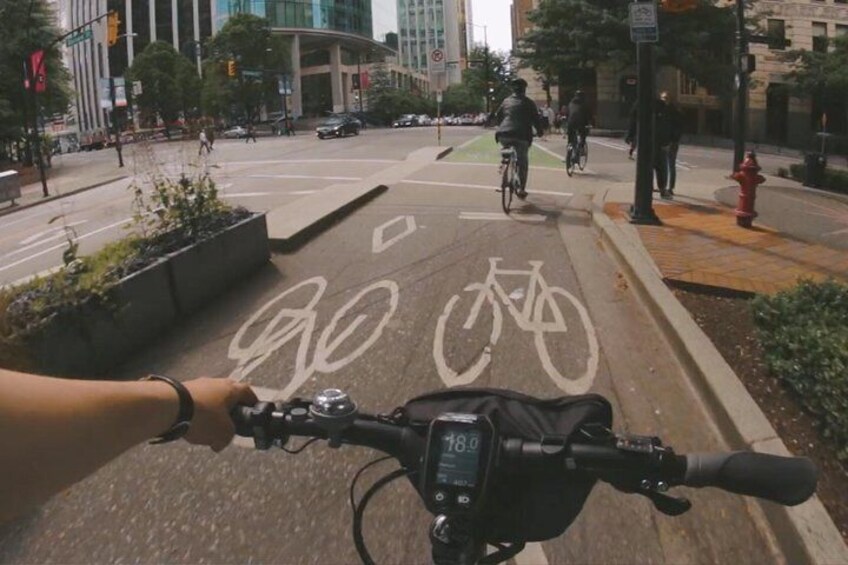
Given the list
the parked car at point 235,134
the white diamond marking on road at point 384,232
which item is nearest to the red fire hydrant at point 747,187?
the white diamond marking on road at point 384,232

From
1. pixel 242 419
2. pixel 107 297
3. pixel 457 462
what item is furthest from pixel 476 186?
pixel 457 462

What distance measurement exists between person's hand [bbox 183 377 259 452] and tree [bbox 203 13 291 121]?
2943 inches

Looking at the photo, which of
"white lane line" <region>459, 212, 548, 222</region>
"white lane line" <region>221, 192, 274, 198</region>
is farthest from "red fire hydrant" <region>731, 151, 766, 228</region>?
"white lane line" <region>221, 192, 274, 198</region>

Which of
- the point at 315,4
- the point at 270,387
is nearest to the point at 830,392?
the point at 270,387

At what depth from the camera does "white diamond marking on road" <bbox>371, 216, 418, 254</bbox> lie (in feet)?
28.0

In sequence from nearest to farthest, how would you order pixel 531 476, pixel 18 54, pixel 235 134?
pixel 531 476 → pixel 18 54 → pixel 235 134

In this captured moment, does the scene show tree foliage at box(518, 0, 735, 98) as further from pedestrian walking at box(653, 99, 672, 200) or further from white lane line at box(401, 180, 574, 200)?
pedestrian walking at box(653, 99, 672, 200)

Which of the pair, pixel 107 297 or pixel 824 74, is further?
pixel 824 74

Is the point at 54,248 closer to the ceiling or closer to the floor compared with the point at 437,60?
closer to the floor

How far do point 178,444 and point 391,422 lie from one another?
107 inches

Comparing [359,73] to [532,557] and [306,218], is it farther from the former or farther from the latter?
[532,557]

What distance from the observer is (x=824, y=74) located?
130ft

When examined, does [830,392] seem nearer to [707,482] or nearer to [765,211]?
[707,482]

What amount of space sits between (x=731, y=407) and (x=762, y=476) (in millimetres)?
2661
